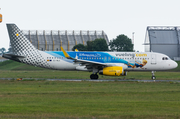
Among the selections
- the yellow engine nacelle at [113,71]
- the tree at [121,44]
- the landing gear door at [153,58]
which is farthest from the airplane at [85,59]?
the tree at [121,44]

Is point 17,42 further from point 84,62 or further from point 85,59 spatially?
point 84,62

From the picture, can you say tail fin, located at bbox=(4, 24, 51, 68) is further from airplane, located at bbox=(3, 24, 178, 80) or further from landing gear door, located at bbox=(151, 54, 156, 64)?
landing gear door, located at bbox=(151, 54, 156, 64)

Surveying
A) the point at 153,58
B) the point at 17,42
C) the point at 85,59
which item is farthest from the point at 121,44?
the point at 17,42

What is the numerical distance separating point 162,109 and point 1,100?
30.4ft

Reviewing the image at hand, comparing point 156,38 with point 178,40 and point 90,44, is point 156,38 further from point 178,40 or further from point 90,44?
point 90,44

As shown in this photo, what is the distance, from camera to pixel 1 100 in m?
18.8

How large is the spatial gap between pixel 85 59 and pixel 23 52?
7879 millimetres

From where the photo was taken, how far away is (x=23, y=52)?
40.1 m

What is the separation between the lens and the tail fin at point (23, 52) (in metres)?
39.8

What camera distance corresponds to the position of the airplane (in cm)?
3916

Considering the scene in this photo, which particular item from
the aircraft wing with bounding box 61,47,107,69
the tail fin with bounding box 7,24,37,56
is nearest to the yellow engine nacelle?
the aircraft wing with bounding box 61,47,107,69

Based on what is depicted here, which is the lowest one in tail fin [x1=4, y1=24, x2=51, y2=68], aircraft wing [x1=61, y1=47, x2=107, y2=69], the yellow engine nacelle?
the yellow engine nacelle

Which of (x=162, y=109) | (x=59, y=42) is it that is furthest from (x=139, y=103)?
(x=59, y=42)

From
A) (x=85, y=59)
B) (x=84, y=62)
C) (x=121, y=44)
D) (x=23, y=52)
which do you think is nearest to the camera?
(x=84, y=62)
